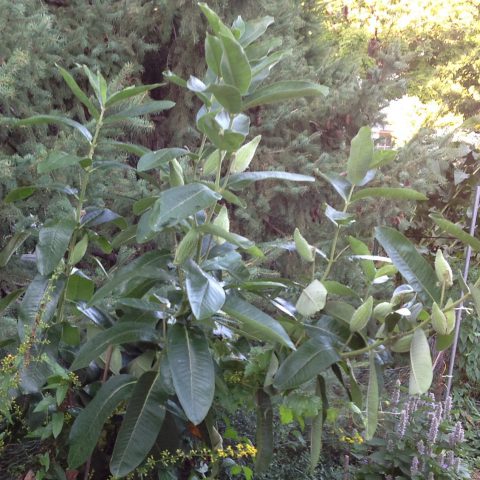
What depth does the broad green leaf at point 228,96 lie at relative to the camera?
1.26 metres

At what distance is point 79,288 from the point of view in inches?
72.1

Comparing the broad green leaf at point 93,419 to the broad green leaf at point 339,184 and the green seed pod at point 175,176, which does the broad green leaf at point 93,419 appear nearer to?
the green seed pod at point 175,176

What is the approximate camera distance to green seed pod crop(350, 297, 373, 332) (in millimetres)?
1480

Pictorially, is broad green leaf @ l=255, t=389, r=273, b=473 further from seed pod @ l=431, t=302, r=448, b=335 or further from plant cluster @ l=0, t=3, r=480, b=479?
seed pod @ l=431, t=302, r=448, b=335

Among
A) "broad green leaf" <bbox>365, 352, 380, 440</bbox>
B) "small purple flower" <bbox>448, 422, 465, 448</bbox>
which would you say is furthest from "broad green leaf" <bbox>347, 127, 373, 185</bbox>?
"small purple flower" <bbox>448, 422, 465, 448</bbox>

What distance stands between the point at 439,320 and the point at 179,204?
73 cm

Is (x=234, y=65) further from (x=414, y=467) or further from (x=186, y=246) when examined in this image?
(x=414, y=467)

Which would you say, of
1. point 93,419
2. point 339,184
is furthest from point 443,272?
point 93,419

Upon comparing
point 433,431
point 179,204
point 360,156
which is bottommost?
point 433,431

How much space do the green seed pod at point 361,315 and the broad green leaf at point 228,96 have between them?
24.9 inches

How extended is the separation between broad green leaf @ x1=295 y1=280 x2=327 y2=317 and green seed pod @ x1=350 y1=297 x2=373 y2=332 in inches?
3.9

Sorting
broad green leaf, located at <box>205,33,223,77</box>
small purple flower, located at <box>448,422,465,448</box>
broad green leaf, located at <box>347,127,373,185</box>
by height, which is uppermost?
broad green leaf, located at <box>205,33,223,77</box>

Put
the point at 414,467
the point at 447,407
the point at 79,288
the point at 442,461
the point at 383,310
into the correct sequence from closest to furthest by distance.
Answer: the point at 383,310, the point at 79,288, the point at 414,467, the point at 442,461, the point at 447,407

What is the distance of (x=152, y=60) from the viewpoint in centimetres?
349
